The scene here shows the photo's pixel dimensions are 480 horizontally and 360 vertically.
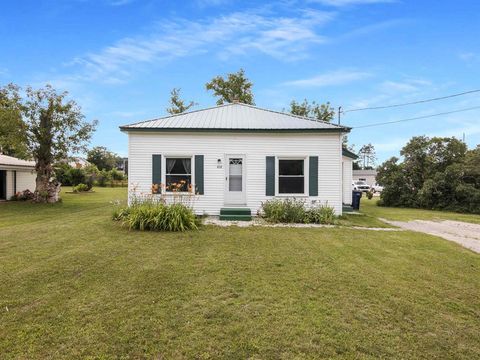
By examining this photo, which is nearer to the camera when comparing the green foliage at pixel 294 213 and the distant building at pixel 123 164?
the green foliage at pixel 294 213

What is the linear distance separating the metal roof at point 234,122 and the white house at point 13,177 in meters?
11.8

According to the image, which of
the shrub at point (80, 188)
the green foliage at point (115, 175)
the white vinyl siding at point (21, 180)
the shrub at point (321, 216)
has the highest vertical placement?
the green foliage at point (115, 175)

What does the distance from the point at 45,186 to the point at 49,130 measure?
3.15 m

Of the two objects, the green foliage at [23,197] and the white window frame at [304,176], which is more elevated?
the white window frame at [304,176]

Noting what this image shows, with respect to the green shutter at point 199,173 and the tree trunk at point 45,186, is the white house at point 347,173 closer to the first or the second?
the green shutter at point 199,173

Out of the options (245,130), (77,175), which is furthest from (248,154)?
(77,175)

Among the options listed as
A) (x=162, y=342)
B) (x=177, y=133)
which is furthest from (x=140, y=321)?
(x=177, y=133)

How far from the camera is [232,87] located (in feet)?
86.1

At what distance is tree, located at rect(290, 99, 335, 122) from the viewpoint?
26.8 metres

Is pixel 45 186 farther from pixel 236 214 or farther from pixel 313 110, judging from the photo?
pixel 313 110

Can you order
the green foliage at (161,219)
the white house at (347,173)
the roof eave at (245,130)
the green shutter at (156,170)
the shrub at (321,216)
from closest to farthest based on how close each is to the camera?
the green foliage at (161,219), the shrub at (321,216), the roof eave at (245,130), the green shutter at (156,170), the white house at (347,173)

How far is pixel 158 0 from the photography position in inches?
410

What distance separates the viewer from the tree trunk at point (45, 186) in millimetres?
14961

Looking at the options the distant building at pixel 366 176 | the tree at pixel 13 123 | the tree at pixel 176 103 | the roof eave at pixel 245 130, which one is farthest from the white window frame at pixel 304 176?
the distant building at pixel 366 176
